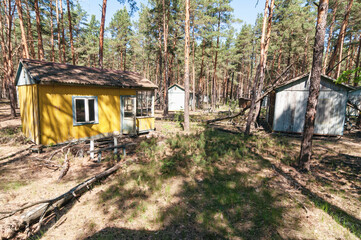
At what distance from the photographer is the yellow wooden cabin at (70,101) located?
8625mm

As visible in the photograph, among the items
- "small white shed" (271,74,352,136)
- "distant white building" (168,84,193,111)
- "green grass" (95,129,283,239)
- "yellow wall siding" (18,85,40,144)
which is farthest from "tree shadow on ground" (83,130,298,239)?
"distant white building" (168,84,193,111)

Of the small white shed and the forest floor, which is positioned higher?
the small white shed

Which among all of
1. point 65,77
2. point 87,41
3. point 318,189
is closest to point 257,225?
point 318,189

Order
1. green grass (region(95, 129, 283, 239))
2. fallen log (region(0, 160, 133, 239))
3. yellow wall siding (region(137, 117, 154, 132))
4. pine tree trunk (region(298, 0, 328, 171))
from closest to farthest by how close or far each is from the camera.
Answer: fallen log (region(0, 160, 133, 239)), green grass (region(95, 129, 283, 239)), pine tree trunk (region(298, 0, 328, 171)), yellow wall siding (region(137, 117, 154, 132))

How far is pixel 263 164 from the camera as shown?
773 centimetres

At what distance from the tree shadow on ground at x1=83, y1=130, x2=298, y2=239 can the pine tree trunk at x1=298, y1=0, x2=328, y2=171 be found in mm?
1548

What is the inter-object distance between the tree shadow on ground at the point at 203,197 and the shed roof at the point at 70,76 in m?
5.30

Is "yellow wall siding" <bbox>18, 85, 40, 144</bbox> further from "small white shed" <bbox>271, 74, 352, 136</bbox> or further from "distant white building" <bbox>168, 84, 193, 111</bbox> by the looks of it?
"distant white building" <bbox>168, 84, 193, 111</bbox>

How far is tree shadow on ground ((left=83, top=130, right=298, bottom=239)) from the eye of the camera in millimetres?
4191

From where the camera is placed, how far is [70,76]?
374 inches

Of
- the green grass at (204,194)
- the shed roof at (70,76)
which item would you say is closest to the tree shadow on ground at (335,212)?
the green grass at (204,194)

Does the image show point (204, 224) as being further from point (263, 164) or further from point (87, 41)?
point (87, 41)

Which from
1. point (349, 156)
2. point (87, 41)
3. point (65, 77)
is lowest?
point (349, 156)

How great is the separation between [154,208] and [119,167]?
2837 mm
